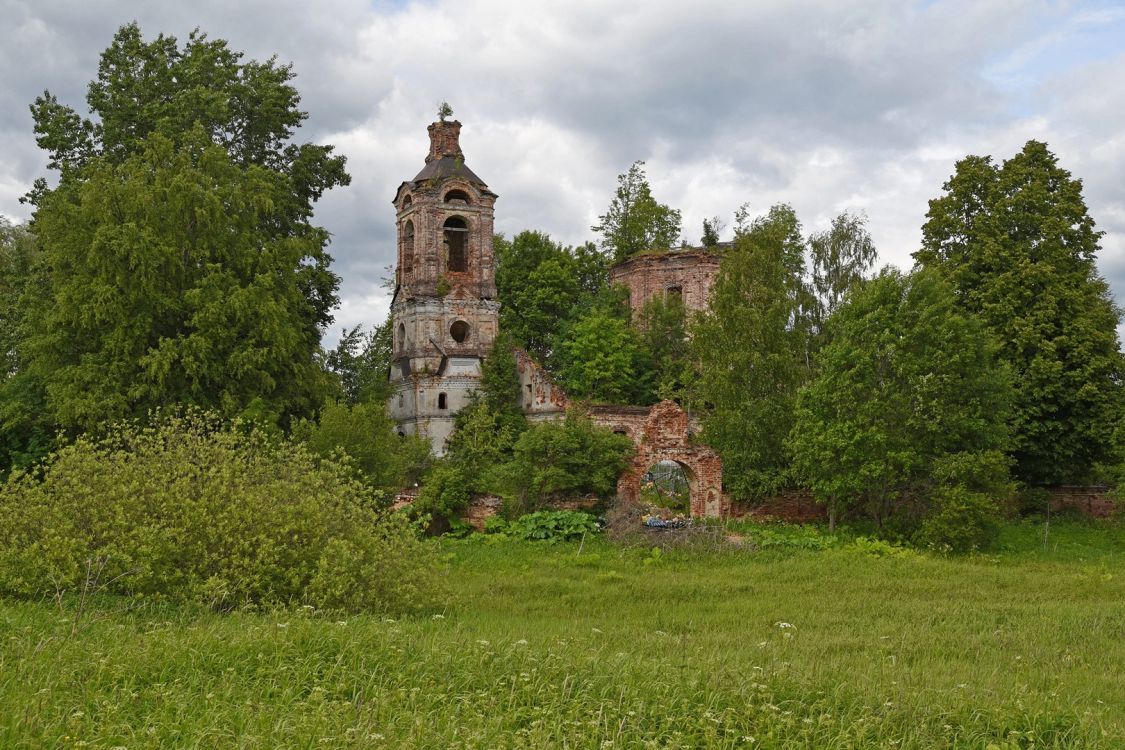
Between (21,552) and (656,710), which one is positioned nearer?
(656,710)

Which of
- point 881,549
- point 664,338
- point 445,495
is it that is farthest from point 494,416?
point 881,549

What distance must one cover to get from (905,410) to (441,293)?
19.1 meters

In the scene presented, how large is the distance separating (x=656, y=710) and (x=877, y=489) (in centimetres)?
1868

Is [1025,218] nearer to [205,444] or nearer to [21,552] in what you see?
[205,444]

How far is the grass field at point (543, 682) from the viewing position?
6918 millimetres

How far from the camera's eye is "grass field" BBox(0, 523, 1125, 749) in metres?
6.92

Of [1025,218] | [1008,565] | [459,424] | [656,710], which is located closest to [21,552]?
[656,710]

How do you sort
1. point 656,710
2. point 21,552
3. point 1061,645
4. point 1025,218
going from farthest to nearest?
point 1025,218 < point 1061,645 < point 21,552 < point 656,710

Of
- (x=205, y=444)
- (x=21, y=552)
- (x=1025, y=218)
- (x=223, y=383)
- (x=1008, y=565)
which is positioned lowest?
(x=1008, y=565)

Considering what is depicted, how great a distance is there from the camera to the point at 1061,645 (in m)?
12.9

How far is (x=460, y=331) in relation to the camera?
3928cm

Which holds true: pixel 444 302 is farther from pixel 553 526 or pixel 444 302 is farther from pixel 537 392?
pixel 553 526

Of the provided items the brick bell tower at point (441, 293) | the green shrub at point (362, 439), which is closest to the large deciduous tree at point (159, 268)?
the green shrub at point (362, 439)

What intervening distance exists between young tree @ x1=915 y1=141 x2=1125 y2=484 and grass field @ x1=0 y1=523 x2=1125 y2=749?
16.3 meters
